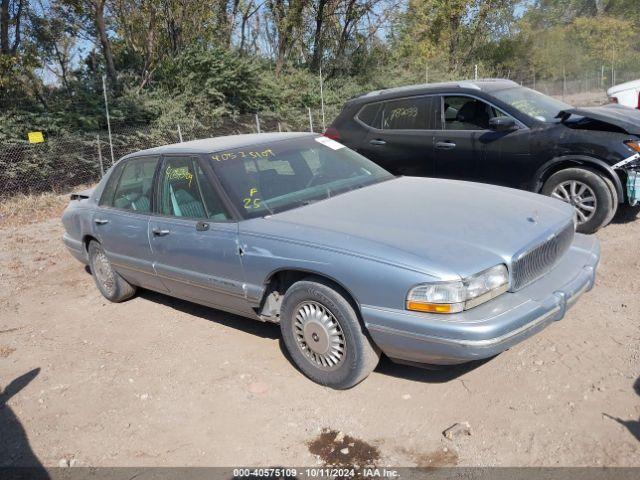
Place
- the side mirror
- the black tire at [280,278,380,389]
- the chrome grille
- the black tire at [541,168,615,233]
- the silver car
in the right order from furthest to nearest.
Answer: the side mirror
the black tire at [541,168,615,233]
the black tire at [280,278,380,389]
the chrome grille
the silver car

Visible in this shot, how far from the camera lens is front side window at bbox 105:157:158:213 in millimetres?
5090

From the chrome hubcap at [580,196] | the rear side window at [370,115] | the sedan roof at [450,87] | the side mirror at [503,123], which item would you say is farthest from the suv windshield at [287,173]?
the rear side window at [370,115]

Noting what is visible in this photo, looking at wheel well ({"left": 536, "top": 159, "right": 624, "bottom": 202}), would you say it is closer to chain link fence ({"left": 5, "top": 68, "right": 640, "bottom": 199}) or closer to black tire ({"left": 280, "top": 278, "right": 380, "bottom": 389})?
black tire ({"left": 280, "top": 278, "right": 380, "bottom": 389})

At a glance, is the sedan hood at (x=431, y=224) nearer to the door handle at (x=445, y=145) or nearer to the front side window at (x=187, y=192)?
the front side window at (x=187, y=192)

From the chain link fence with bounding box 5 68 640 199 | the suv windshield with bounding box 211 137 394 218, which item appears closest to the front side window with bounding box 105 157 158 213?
the suv windshield with bounding box 211 137 394 218

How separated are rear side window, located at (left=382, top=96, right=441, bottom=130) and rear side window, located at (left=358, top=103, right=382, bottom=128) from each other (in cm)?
9

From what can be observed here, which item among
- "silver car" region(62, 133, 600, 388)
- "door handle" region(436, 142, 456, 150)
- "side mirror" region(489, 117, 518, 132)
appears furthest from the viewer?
"door handle" region(436, 142, 456, 150)

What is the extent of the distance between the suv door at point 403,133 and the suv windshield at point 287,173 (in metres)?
2.17

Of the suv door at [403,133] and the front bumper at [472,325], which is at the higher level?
the suv door at [403,133]

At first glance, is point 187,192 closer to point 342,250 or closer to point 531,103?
point 342,250

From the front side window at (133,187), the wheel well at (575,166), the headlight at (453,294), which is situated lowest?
the headlight at (453,294)

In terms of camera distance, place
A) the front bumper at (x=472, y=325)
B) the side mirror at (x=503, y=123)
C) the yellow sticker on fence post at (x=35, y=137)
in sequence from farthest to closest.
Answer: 1. the yellow sticker on fence post at (x=35, y=137)
2. the side mirror at (x=503, y=123)
3. the front bumper at (x=472, y=325)

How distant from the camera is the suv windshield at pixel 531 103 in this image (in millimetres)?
6641

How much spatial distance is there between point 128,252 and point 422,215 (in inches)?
106
